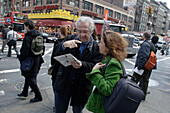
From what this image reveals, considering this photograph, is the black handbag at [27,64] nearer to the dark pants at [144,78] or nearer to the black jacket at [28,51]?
the black jacket at [28,51]

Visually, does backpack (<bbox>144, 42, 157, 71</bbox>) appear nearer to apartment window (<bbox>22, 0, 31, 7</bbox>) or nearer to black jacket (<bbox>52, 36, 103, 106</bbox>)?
black jacket (<bbox>52, 36, 103, 106</bbox>)

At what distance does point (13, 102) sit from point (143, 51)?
11.8 ft

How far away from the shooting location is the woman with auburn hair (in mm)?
1626

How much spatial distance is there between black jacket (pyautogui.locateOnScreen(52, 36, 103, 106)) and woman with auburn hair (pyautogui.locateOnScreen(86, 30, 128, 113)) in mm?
282

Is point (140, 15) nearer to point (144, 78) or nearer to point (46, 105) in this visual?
point (144, 78)

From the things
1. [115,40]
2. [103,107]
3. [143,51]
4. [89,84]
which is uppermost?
[115,40]

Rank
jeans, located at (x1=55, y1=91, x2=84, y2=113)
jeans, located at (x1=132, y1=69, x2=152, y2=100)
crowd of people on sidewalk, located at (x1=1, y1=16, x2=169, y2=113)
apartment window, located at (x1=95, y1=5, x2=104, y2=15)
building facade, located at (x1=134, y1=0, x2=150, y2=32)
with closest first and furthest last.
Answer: crowd of people on sidewalk, located at (x1=1, y1=16, x2=169, y2=113), jeans, located at (x1=55, y1=91, x2=84, y2=113), jeans, located at (x1=132, y1=69, x2=152, y2=100), apartment window, located at (x1=95, y1=5, x2=104, y2=15), building facade, located at (x1=134, y1=0, x2=150, y2=32)

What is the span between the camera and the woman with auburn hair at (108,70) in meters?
1.63

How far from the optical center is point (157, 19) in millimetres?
74812

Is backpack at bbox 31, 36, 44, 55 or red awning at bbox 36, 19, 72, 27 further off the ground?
red awning at bbox 36, 19, 72, 27

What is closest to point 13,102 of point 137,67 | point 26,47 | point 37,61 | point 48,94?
point 48,94

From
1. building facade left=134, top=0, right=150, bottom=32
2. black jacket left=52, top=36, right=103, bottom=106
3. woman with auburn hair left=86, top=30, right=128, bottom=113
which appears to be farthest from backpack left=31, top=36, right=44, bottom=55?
building facade left=134, top=0, right=150, bottom=32

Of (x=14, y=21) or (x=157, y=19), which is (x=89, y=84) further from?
(x=157, y=19)

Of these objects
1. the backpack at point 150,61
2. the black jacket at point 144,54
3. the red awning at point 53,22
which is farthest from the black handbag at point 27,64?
the red awning at point 53,22
